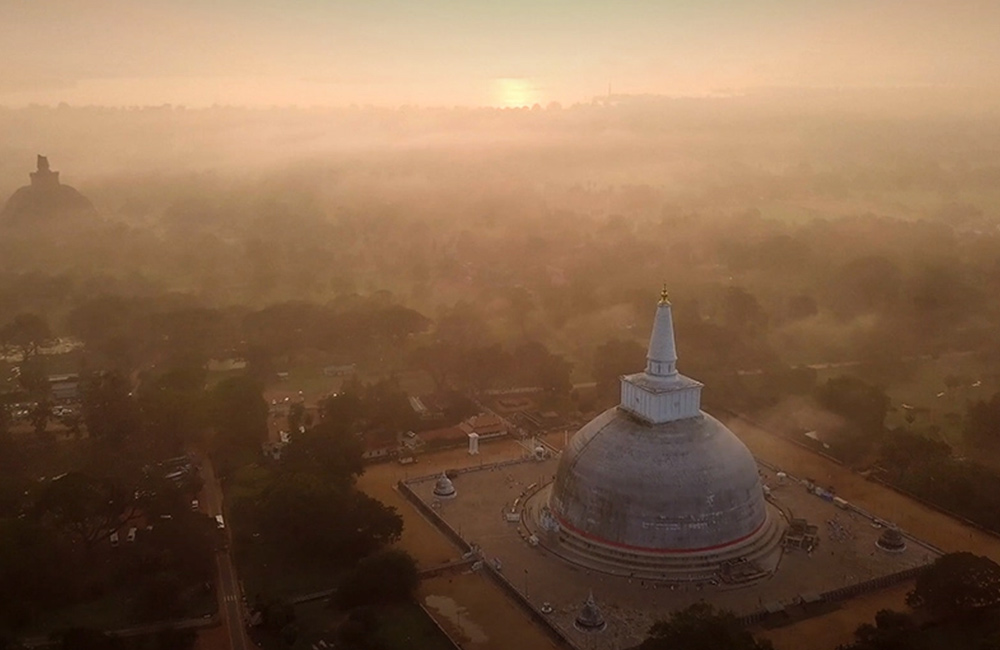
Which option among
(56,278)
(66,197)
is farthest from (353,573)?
(66,197)

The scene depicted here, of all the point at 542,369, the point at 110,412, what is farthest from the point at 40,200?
the point at 542,369

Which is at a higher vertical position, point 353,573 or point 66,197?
point 66,197

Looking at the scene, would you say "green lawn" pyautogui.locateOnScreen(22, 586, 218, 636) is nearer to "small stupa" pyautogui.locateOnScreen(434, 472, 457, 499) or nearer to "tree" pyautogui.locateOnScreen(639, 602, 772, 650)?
"small stupa" pyautogui.locateOnScreen(434, 472, 457, 499)

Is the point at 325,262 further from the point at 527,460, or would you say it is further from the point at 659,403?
the point at 659,403

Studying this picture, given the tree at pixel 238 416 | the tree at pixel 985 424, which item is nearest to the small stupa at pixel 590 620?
the tree at pixel 238 416

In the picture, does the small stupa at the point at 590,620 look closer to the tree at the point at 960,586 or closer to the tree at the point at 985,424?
the tree at the point at 960,586

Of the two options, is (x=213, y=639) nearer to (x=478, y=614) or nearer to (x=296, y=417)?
(x=478, y=614)

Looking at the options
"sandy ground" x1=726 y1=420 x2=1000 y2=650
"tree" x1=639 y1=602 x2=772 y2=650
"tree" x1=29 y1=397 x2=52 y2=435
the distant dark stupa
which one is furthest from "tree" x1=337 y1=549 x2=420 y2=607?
the distant dark stupa

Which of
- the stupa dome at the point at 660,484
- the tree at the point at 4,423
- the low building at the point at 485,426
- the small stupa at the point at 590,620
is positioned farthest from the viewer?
the low building at the point at 485,426
